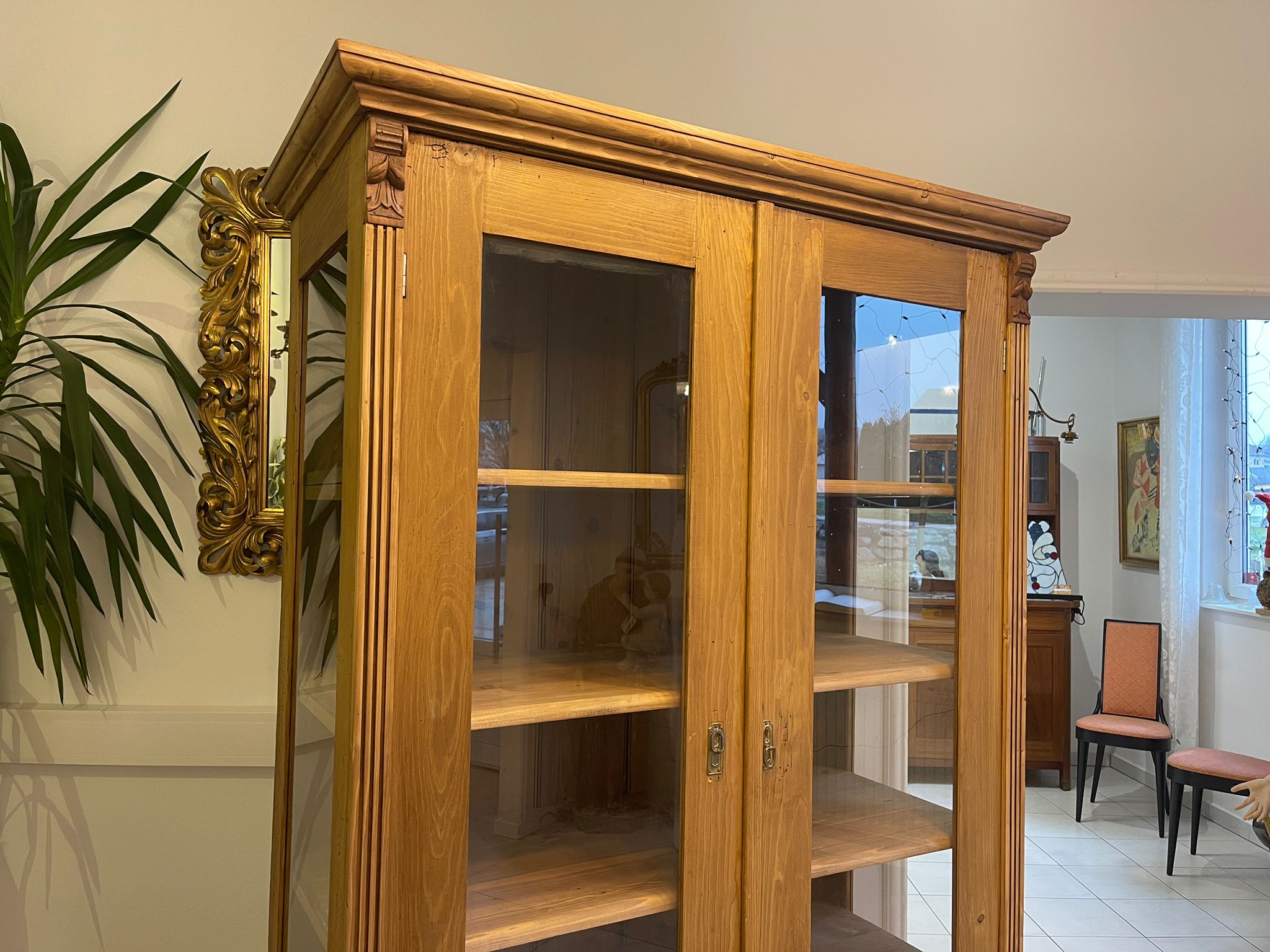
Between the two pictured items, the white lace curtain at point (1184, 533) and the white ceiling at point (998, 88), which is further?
the white lace curtain at point (1184, 533)

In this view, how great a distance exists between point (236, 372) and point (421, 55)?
0.77 m

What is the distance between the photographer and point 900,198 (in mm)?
1407

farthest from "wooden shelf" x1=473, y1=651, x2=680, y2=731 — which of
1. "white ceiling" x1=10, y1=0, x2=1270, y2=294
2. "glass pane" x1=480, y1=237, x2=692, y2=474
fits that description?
"white ceiling" x1=10, y1=0, x2=1270, y2=294

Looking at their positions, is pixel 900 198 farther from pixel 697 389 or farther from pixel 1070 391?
pixel 1070 391

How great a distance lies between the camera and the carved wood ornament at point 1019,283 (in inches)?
61.7

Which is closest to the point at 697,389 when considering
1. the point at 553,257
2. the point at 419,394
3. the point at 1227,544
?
the point at 553,257

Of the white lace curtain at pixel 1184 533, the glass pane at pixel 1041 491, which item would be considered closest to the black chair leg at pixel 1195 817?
the white lace curtain at pixel 1184 533

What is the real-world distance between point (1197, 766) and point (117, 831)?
12.3 feet

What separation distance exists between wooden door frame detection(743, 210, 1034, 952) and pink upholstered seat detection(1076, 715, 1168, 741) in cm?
320

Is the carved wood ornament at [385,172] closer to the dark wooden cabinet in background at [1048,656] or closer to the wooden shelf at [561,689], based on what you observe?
the wooden shelf at [561,689]

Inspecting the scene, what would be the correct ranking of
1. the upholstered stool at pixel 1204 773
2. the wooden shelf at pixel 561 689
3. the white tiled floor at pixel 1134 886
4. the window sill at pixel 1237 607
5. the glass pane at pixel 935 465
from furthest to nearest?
1. the window sill at pixel 1237 607
2. the upholstered stool at pixel 1204 773
3. the white tiled floor at pixel 1134 886
4. the glass pane at pixel 935 465
5. the wooden shelf at pixel 561 689

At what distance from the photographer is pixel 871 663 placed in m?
1.45

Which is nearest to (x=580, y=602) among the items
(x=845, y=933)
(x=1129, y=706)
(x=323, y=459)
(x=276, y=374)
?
(x=323, y=459)

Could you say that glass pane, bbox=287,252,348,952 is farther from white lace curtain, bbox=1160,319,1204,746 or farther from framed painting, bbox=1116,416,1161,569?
framed painting, bbox=1116,416,1161,569
